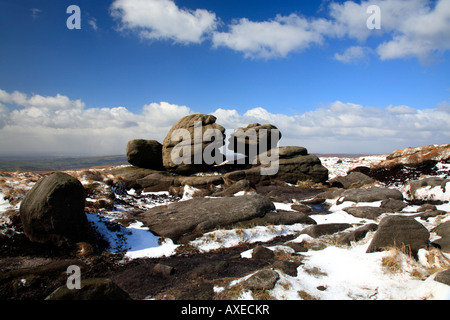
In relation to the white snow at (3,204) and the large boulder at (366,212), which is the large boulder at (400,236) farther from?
the white snow at (3,204)

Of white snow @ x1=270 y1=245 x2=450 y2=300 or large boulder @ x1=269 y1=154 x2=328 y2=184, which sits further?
large boulder @ x1=269 y1=154 x2=328 y2=184

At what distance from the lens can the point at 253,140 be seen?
34500 millimetres

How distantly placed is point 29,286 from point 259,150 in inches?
1173

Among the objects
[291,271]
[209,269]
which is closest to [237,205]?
[209,269]

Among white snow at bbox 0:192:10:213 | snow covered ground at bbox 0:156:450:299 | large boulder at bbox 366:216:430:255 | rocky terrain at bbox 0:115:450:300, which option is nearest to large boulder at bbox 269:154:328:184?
rocky terrain at bbox 0:115:450:300

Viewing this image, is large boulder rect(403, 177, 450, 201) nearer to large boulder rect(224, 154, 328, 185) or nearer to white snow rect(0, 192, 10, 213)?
large boulder rect(224, 154, 328, 185)

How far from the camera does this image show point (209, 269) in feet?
26.6

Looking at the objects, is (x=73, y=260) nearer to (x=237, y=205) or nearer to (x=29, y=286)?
(x=29, y=286)

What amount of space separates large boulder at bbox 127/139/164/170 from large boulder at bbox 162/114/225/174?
1.64 m

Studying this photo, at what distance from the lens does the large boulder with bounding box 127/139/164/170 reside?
3278cm

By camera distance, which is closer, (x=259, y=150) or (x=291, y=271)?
(x=291, y=271)

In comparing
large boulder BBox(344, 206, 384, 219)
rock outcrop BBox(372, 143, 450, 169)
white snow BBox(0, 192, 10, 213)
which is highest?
rock outcrop BBox(372, 143, 450, 169)

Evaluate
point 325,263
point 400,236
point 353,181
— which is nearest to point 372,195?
point 400,236

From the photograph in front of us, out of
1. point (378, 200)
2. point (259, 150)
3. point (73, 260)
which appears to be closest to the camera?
point (73, 260)
